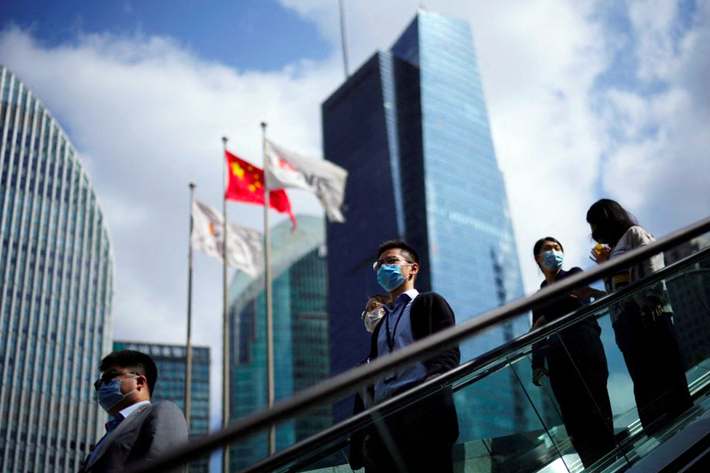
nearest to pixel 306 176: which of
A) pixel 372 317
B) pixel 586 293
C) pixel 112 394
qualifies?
pixel 372 317

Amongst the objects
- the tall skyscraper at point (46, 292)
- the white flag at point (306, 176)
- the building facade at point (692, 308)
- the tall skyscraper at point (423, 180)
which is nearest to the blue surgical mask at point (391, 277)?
the building facade at point (692, 308)

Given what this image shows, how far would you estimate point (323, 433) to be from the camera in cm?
315

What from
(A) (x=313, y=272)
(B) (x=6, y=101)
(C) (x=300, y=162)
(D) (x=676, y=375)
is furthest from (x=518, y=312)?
(A) (x=313, y=272)

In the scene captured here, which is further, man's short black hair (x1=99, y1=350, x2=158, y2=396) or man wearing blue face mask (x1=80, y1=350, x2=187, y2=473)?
man's short black hair (x1=99, y1=350, x2=158, y2=396)

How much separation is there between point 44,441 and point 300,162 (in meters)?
62.8

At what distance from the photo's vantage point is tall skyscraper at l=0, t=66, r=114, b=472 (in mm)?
70688

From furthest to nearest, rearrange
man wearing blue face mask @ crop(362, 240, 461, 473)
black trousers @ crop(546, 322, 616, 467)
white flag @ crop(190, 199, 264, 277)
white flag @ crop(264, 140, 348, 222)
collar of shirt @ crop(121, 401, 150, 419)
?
white flag @ crop(190, 199, 264, 277) < white flag @ crop(264, 140, 348, 222) < black trousers @ crop(546, 322, 616, 467) < collar of shirt @ crop(121, 401, 150, 419) < man wearing blue face mask @ crop(362, 240, 461, 473)

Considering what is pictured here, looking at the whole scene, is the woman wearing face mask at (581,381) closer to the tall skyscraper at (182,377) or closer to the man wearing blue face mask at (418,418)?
the man wearing blue face mask at (418,418)

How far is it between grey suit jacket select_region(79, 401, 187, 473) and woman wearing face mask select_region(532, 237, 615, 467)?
1.96 meters

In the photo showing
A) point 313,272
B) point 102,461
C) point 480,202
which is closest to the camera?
point 102,461

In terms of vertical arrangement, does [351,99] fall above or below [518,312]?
above

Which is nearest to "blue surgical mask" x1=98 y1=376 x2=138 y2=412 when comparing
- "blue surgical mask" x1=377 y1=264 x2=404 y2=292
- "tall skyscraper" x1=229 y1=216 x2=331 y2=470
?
"blue surgical mask" x1=377 y1=264 x2=404 y2=292

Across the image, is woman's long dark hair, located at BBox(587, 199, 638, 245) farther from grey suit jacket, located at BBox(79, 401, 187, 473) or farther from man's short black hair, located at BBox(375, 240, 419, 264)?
grey suit jacket, located at BBox(79, 401, 187, 473)

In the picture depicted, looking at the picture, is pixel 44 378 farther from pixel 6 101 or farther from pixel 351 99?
pixel 351 99
